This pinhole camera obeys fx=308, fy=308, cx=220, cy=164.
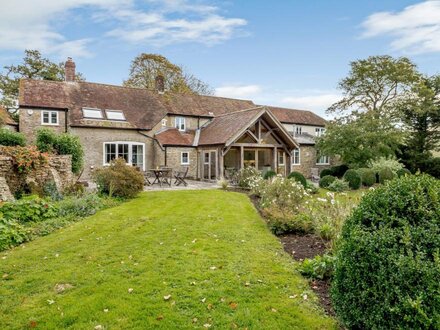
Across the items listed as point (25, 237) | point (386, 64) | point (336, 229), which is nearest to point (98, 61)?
point (25, 237)

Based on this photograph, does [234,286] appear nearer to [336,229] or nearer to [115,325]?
[115,325]

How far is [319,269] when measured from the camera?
5.53m

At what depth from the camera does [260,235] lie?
8.14 metres

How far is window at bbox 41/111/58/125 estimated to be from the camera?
22.2 m

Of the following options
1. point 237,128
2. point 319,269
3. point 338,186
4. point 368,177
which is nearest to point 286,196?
point 319,269

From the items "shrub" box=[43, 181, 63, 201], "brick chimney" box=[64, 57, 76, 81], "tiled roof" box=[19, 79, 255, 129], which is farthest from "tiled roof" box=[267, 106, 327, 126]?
"shrub" box=[43, 181, 63, 201]

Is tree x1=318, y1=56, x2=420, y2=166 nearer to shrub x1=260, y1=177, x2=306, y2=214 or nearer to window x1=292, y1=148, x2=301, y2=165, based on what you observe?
window x1=292, y1=148, x2=301, y2=165

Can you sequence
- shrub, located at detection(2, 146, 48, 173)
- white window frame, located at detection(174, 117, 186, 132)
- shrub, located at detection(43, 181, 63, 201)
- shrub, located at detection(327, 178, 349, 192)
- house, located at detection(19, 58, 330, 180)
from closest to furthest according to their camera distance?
1. shrub, located at detection(43, 181, 63, 201)
2. shrub, located at detection(2, 146, 48, 173)
3. shrub, located at detection(327, 178, 349, 192)
4. house, located at detection(19, 58, 330, 180)
5. white window frame, located at detection(174, 117, 186, 132)

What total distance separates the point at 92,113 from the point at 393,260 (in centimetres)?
2415

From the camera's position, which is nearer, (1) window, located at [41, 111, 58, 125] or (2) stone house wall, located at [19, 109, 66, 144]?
(2) stone house wall, located at [19, 109, 66, 144]

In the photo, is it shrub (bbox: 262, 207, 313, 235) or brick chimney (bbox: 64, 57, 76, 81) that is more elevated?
brick chimney (bbox: 64, 57, 76, 81)

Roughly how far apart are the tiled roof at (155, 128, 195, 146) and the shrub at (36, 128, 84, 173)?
8037 mm

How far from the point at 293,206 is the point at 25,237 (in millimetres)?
7664

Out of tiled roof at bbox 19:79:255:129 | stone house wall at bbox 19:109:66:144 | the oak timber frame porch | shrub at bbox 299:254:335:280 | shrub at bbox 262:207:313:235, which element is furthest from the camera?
tiled roof at bbox 19:79:255:129
